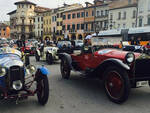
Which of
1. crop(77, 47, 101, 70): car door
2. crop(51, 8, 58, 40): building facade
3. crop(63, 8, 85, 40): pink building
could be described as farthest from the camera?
crop(51, 8, 58, 40): building facade

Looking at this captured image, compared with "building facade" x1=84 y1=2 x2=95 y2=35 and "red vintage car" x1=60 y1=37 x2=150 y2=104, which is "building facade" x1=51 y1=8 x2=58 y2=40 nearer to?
"building facade" x1=84 y1=2 x2=95 y2=35

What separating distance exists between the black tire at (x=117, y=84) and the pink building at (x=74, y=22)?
41.3 metres

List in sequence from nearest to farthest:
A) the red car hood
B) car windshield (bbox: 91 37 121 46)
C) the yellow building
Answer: the red car hood
car windshield (bbox: 91 37 121 46)
the yellow building

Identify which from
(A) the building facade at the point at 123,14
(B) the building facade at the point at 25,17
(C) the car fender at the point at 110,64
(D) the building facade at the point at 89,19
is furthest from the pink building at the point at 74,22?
(C) the car fender at the point at 110,64

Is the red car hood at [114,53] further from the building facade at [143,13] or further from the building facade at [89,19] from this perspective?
the building facade at [89,19]

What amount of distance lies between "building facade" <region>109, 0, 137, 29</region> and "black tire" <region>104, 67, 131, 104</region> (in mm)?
31869

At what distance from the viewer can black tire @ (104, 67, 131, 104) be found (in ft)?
13.0

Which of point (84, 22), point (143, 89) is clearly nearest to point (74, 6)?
point (84, 22)

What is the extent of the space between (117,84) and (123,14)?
36.7 meters

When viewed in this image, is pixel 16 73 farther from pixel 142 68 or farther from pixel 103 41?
pixel 103 41

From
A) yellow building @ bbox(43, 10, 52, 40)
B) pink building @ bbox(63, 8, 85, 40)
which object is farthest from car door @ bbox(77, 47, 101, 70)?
yellow building @ bbox(43, 10, 52, 40)

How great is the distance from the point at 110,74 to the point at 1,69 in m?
2.63

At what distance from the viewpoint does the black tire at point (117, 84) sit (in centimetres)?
397

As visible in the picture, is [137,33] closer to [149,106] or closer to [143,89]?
[143,89]
